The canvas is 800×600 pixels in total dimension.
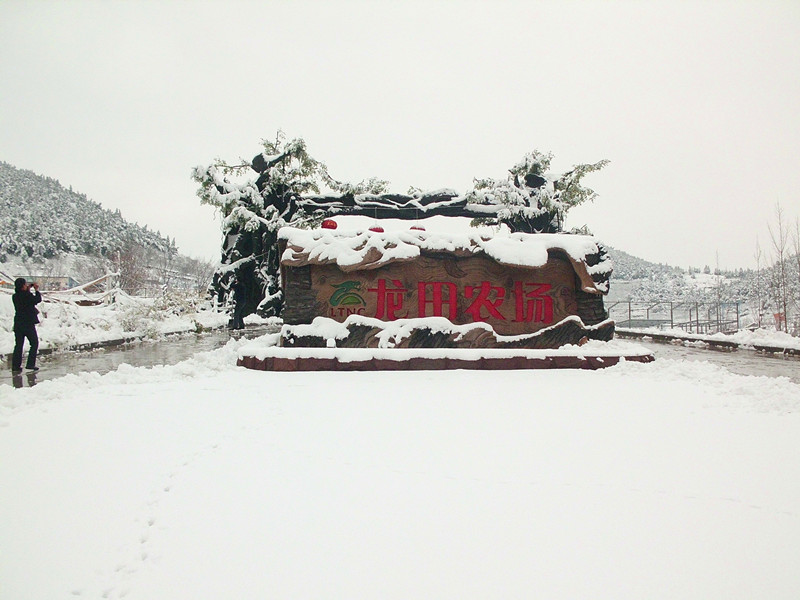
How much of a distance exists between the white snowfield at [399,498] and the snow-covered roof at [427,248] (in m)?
3.15

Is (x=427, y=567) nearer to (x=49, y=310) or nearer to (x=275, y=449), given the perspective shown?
(x=275, y=449)

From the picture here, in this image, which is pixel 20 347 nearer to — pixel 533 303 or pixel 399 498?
pixel 399 498

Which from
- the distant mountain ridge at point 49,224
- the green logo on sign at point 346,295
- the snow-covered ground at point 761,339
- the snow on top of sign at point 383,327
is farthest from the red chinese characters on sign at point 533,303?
the distant mountain ridge at point 49,224

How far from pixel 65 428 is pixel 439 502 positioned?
3.06 m

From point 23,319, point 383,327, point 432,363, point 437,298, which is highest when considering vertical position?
point 437,298

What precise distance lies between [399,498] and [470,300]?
17.5ft

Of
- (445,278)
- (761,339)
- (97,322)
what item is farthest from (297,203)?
(761,339)

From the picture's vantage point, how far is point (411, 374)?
6.13 m

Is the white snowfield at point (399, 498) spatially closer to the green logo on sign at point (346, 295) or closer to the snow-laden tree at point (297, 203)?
the green logo on sign at point (346, 295)

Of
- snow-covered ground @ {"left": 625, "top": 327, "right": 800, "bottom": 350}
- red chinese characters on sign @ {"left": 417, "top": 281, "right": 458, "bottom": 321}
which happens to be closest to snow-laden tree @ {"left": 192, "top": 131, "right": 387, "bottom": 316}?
red chinese characters on sign @ {"left": 417, "top": 281, "right": 458, "bottom": 321}

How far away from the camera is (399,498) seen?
236 cm

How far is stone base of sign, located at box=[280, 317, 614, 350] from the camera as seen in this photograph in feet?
22.9

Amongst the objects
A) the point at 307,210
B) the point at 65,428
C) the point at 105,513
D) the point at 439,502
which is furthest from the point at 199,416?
the point at 307,210

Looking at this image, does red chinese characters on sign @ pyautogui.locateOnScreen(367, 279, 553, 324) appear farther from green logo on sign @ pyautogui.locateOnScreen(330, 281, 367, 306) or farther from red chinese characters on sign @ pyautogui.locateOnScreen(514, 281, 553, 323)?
green logo on sign @ pyautogui.locateOnScreen(330, 281, 367, 306)
